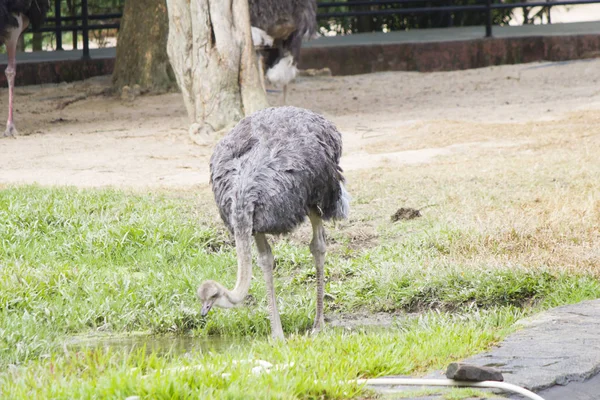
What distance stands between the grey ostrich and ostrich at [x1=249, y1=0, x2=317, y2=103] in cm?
547

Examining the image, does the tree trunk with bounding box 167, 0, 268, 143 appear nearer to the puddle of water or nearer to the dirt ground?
the dirt ground

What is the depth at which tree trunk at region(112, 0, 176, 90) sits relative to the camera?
1248cm

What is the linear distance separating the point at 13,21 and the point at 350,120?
368cm

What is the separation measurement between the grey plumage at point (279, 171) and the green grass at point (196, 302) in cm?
56

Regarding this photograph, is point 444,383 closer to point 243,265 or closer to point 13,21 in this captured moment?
point 243,265

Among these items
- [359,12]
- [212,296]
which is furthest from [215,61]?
[359,12]

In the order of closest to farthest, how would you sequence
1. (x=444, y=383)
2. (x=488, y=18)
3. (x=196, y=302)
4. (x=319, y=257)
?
(x=444, y=383) → (x=319, y=257) → (x=196, y=302) → (x=488, y=18)

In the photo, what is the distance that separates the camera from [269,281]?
190 inches

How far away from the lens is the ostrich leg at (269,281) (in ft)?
15.5

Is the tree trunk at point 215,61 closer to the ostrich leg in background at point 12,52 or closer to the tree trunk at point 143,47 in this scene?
the ostrich leg in background at point 12,52

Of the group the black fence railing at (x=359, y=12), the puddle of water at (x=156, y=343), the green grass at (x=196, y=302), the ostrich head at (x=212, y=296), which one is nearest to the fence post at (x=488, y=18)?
the black fence railing at (x=359, y=12)

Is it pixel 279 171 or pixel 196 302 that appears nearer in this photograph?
pixel 279 171

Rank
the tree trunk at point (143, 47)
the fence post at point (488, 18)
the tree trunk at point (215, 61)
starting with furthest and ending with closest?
the fence post at point (488, 18) → the tree trunk at point (143, 47) → the tree trunk at point (215, 61)

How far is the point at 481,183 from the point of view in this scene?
7.35 meters
